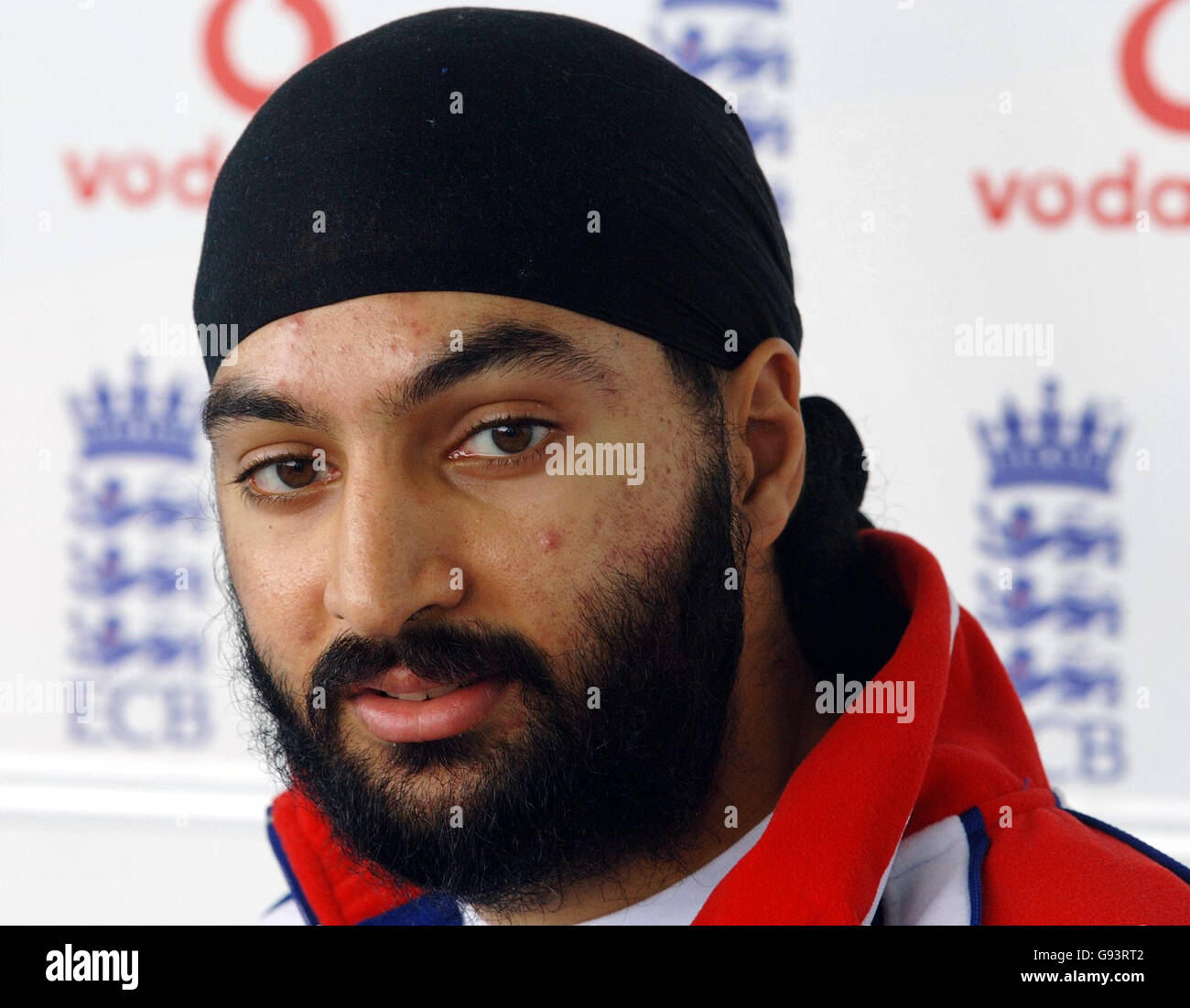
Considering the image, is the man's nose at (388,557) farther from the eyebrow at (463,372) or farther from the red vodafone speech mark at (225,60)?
the red vodafone speech mark at (225,60)

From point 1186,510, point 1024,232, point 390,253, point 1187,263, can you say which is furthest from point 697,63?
point 390,253

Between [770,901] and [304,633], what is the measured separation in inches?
15.9

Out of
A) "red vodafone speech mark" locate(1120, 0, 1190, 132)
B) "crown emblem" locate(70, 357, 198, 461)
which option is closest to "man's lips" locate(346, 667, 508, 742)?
"crown emblem" locate(70, 357, 198, 461)

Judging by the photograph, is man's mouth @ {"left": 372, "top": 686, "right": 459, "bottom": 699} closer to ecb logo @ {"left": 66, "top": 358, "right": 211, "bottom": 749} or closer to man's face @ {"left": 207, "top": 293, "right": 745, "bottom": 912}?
man's face @ {"left": 207, "top": 293, "right": 745, "bottom": 912}

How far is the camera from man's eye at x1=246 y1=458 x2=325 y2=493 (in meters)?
0.92

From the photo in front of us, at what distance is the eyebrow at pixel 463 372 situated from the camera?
825mm

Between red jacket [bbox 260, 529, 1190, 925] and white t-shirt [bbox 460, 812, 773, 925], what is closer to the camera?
red jacket [bbox 260, 529, 1190, 925]

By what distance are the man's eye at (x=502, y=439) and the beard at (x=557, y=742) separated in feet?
0.40

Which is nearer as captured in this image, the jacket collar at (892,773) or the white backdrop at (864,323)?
the jacket collar at (892,773)

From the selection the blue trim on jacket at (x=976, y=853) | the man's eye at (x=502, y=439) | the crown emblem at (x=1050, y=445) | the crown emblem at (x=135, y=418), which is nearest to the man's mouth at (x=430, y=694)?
the man's eye at (x=502, y=439)

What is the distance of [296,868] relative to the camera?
1.21m

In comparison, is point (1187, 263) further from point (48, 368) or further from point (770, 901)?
point (48, 368)

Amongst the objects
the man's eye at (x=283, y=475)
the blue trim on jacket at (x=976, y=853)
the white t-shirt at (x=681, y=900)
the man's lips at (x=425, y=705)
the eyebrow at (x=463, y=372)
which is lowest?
the white t-shirt at (x=681, y=900)

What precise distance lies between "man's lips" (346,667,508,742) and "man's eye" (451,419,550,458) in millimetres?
167
